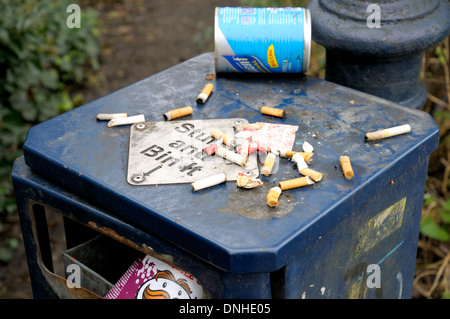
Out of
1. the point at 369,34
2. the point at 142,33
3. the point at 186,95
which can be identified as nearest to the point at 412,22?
the point at 369,34

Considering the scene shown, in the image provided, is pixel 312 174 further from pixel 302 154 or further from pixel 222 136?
pixel 222 136

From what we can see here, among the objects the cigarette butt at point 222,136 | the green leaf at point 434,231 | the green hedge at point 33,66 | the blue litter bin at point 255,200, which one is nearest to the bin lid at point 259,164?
the blue litter bin at point 255,200

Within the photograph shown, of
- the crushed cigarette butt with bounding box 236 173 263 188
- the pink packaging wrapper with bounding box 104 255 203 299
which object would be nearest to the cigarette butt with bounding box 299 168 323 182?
the crushed cigarette butt with bounding box 236 173 263 188

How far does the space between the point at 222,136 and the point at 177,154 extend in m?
0.14

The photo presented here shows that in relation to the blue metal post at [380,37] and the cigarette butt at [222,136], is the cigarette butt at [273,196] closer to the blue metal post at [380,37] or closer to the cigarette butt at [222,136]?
the cigarette butt at [222,136]

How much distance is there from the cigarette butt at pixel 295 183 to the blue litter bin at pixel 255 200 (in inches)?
0.6

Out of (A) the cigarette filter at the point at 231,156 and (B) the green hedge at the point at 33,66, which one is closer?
(A) the cigarette filter at the point at 231,156

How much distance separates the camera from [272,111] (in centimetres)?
169

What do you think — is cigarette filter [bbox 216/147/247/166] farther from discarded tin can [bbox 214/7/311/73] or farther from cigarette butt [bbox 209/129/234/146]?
discarded tin can [bbox 214/7/311/73]

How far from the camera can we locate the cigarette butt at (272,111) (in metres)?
1.68

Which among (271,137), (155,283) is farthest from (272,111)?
(155,283)

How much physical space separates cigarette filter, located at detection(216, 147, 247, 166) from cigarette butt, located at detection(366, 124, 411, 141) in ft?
1.24

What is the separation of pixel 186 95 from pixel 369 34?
2.19 ft

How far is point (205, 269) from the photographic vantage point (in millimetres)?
1307
